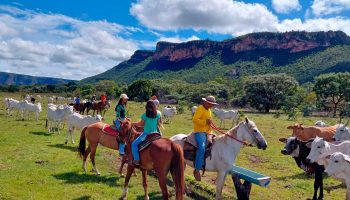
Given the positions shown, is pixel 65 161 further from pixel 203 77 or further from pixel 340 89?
pixel 203 77

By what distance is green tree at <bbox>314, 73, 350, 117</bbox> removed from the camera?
65188 millimetres

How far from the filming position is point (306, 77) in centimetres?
13200

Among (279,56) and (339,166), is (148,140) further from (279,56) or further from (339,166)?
(279,56)

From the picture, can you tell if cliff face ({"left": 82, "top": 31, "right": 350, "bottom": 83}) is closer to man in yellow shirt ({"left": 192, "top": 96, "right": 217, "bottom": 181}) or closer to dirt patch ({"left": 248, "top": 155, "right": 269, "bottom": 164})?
dirt patch ({"left": 248, "top": 155, "right": 269, "bottom": 164})

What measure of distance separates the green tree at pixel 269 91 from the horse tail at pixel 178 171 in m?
60.6

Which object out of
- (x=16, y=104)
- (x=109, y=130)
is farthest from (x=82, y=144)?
(x=16, y=104)

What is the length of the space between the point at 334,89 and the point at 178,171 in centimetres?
6490

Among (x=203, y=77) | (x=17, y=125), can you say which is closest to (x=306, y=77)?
(x=203, y=77)

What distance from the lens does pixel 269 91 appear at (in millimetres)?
68188

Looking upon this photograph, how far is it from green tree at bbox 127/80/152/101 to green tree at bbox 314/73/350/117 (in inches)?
1689

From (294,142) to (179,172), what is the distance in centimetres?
623

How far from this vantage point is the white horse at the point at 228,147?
9.92 metres

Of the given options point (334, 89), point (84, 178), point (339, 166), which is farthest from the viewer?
point (334, 89)

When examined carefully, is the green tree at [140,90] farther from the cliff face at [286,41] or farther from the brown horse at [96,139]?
the cliff face at [286,41]
